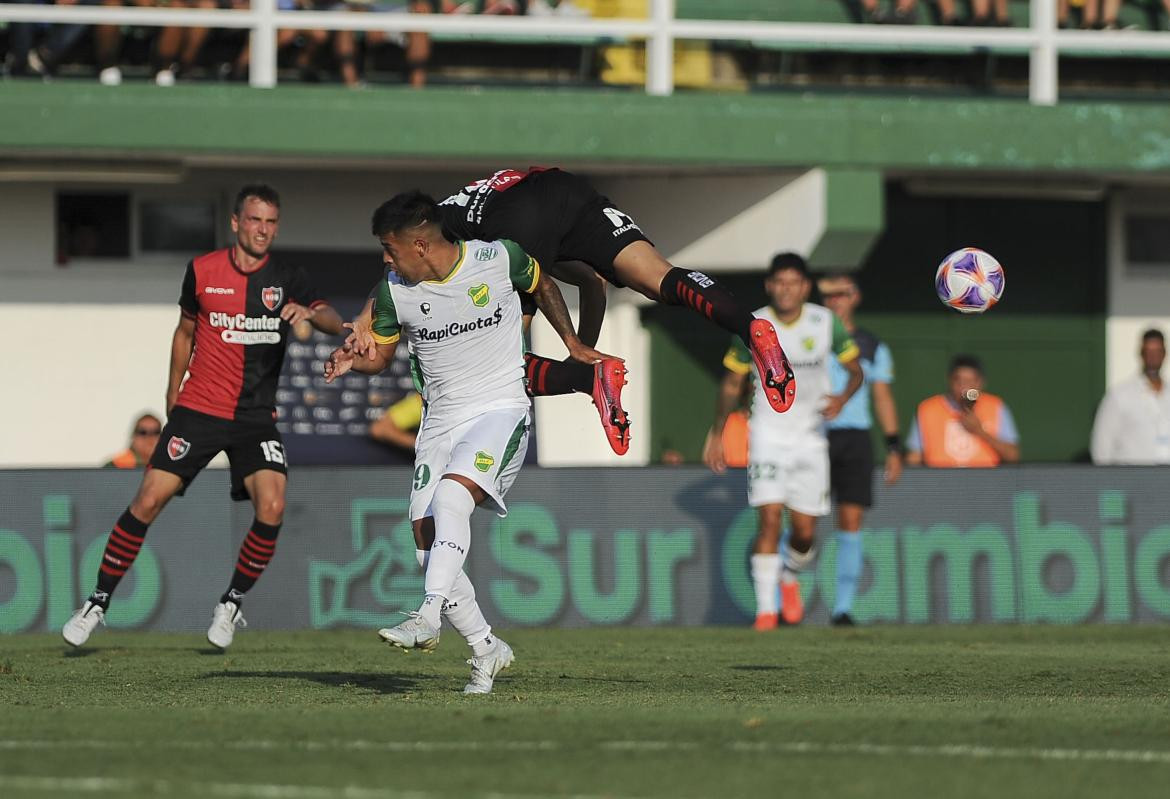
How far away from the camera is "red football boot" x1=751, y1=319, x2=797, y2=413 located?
872cm

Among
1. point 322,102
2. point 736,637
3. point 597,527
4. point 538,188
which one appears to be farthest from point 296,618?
point 538,188

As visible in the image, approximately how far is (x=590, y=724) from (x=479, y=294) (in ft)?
7.30

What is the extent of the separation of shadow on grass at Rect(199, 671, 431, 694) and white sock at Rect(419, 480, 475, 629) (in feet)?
2.54

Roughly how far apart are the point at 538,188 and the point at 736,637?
4.55 m

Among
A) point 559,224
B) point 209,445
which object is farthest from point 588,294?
point 209,445

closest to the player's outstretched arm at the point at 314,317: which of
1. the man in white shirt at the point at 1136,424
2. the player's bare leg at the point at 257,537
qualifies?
the player's bare leg at the point at 257,537

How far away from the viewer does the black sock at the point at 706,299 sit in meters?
9.00

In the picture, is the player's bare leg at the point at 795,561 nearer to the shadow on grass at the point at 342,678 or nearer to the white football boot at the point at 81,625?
the shadow on grass at the point at 342,678

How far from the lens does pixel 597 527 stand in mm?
14320

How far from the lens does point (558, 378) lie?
358 inches

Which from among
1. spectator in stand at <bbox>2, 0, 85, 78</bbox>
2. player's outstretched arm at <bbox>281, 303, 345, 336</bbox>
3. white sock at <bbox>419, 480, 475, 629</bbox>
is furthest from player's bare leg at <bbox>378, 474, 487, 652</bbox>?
spectator in stand at <bbox>2, 0, 85, 78</bbox>

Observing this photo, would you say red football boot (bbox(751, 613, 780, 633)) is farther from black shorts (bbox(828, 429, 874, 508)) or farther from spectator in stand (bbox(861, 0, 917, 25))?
spectator in stand (bbox(861, 0, 917, 25))

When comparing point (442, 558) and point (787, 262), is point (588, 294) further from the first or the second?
point (787, 262)

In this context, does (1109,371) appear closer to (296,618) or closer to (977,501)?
(977,501)
